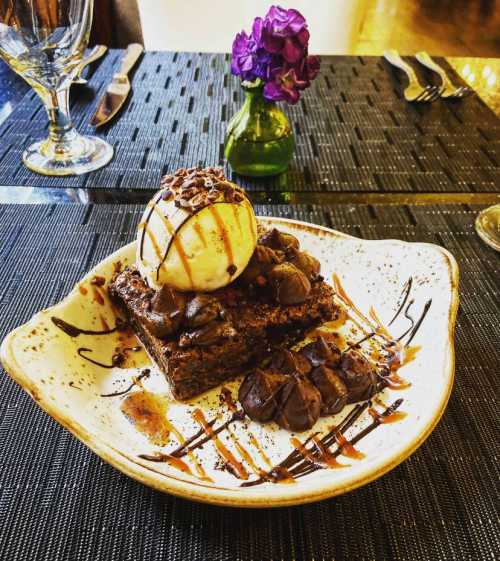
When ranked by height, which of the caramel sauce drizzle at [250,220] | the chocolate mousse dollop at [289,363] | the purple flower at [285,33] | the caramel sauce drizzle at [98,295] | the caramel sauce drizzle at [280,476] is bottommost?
the caramel sauce drizzle at [280,476]

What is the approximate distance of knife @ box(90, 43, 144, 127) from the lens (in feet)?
5.94

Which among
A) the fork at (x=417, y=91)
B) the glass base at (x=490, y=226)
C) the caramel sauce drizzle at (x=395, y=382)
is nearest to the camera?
the caramel sauce drizzle at (x=395, y=382)

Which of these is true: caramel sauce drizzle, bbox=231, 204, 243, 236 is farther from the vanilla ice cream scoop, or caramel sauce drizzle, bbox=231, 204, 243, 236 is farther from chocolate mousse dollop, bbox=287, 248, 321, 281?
chocolate mousse dollop, bbox=287, 248, 321, 281

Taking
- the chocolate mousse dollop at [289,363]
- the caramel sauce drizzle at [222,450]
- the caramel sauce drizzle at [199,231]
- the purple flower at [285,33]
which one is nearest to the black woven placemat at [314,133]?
the purple flower at [285,33]

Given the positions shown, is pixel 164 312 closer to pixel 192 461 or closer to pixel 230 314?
pixel 230 314

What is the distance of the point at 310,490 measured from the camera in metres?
0.68

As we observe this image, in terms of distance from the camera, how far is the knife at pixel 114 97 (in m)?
1.81

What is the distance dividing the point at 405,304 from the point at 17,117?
60.2 inches

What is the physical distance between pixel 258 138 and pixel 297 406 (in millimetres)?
926

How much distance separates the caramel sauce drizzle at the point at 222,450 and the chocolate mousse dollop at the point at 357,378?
0.23 m

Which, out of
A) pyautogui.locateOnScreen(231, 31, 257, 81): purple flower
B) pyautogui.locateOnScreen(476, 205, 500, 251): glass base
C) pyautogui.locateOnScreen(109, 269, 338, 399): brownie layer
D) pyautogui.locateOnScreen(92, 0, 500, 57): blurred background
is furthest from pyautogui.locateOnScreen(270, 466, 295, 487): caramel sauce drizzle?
pyautogui.locateOnScreen(92, 0, 500, 57): blurred background

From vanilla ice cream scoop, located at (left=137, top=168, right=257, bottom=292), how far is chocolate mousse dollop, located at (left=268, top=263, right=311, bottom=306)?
0.23ft

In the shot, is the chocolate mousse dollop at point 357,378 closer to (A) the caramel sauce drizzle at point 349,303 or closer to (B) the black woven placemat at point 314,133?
(A) the caramel sauce drizzle at point 349,303

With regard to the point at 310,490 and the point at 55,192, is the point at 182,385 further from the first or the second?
the point at 55,192
